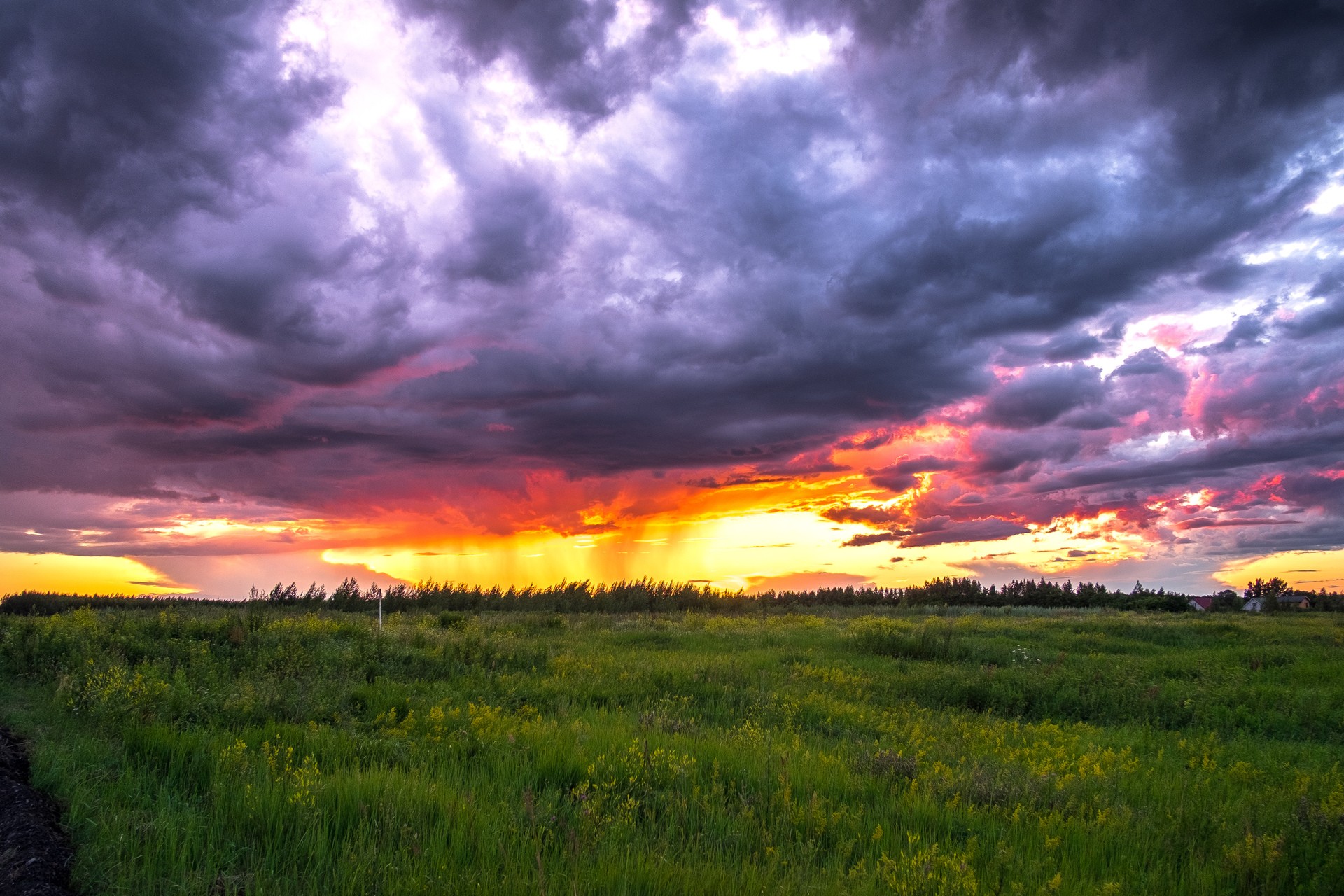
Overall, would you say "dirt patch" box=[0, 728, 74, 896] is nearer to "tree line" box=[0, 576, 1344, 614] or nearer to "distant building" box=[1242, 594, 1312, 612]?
"tree line" box=[0, 576, 1344, 614]

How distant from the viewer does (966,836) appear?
6.33m

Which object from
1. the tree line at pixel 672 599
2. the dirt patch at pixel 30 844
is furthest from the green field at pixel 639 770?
the tree line at pixel 672 599

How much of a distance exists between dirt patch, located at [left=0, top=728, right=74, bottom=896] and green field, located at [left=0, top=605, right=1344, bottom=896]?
0.49 ft

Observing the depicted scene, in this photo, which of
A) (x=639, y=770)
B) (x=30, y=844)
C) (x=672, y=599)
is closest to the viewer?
(x=30, y=844)

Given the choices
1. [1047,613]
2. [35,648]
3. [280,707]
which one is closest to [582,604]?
[1047,613]

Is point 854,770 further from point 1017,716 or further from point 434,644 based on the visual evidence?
point 434,644

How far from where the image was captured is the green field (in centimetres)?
511

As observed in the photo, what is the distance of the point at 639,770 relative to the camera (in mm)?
7168

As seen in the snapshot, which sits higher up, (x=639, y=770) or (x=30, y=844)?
(x=30, y=844)

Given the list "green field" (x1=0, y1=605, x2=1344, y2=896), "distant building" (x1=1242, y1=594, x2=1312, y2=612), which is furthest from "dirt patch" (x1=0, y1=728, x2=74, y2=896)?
"distant building" (x1=1242, y1=594, x2=1312, y2=612)

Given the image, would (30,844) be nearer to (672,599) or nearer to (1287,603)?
(672,599)

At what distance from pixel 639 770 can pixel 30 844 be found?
14.7 feet

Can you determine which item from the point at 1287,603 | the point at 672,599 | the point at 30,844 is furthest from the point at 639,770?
the point at 1287,603

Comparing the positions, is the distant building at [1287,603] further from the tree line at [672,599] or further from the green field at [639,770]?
the green field at [639,770]
